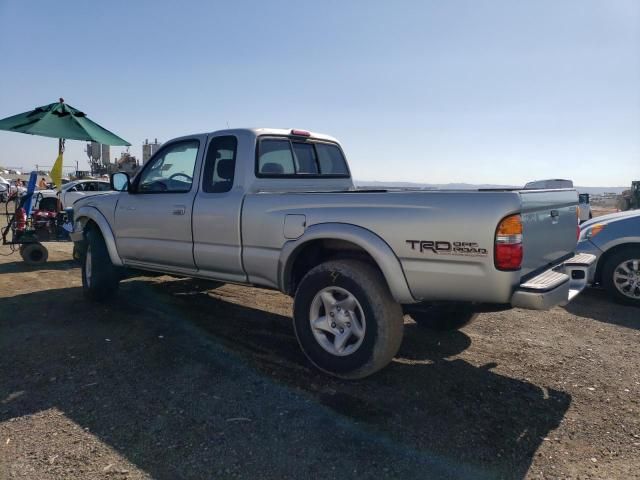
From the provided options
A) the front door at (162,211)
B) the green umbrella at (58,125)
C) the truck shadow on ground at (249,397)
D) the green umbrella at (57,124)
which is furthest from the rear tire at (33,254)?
the front door at (162,211)

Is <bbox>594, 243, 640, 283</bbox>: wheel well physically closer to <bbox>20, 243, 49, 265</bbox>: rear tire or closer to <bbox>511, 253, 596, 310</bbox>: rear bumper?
<bbox>511, 253, 596, 310</bbox>: rear bumper

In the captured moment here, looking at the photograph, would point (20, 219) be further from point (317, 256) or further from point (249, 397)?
point (249, 397)

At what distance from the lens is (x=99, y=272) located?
556cm

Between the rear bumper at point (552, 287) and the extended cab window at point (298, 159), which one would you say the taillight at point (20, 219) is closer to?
the extended cab window at point (298, 159)

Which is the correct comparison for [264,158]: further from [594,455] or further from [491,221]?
[594,455]

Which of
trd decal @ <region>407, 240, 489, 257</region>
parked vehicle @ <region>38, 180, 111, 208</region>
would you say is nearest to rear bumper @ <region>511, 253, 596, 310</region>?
trd decal @ <region>407, 240, 489, 257</region>

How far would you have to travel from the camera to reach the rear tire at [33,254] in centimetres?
820

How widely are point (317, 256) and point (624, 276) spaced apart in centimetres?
437

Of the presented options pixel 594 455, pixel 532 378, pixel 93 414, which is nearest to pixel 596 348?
pixel 532 378

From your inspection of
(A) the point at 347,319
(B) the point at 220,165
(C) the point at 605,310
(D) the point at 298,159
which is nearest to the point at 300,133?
(D) the point at 298,159

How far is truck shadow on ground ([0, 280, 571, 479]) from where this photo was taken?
2.60 meters

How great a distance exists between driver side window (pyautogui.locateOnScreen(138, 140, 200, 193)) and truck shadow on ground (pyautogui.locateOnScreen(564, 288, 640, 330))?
185 inches

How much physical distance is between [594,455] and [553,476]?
0.39 meters

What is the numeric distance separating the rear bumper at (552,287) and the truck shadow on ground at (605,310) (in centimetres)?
203
